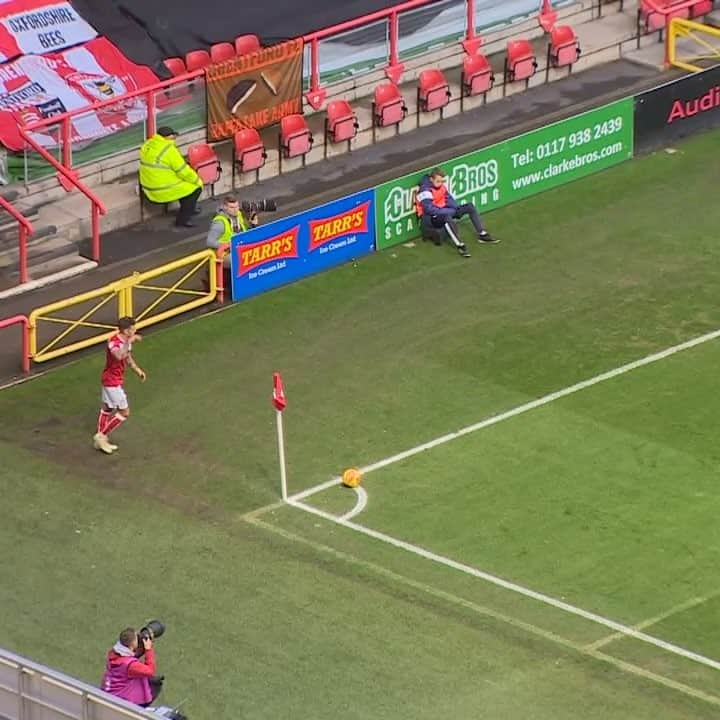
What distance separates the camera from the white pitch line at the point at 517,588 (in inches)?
1158

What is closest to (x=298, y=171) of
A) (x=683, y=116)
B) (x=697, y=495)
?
(x=683, y=116)

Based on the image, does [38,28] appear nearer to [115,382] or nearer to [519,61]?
[519,61]

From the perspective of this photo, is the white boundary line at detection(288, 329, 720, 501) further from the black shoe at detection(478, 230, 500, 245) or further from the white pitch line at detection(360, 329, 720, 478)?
the black shoe at detection(478, 230, 500, 245)

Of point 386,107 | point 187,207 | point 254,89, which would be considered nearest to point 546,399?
point 187,207

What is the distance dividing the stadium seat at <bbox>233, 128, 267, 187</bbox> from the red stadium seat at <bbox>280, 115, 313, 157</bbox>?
45 cm

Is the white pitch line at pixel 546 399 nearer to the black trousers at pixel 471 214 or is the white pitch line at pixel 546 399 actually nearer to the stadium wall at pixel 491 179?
the black trousers at pixel 471 214

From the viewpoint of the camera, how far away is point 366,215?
40000 mm

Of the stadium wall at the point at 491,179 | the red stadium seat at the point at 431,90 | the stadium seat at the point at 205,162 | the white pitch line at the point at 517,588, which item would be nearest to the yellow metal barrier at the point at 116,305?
the stadium wall at the point at 491,179

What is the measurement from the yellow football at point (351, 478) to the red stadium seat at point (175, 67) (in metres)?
12.7

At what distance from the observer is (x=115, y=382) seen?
33719 mm

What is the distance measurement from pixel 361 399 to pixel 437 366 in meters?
1.46

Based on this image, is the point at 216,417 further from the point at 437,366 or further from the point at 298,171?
the point at 298,171

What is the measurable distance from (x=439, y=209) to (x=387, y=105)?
14.2 feet

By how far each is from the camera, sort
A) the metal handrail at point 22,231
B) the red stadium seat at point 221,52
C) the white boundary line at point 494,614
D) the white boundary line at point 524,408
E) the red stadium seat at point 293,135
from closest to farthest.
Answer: the white boundary line at point 494,614 → the white boundary line at point 524,408 → the metal handrail at point 22,231 → the red stadium seat at point 293,135 → the red stadium seat at point 221,52
